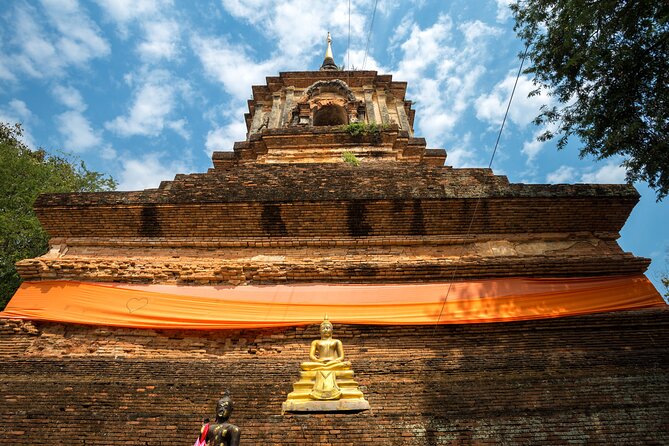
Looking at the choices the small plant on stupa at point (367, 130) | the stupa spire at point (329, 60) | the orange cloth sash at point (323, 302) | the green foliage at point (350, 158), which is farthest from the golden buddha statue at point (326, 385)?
the stupa spire at point (329, 60)

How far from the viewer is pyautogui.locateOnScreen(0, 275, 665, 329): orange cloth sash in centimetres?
573

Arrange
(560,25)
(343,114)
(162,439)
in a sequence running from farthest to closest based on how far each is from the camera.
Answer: (343,114), (560,25), (162,439)

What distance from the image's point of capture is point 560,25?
23.7 ft

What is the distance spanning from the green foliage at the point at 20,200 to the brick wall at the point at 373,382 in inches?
278

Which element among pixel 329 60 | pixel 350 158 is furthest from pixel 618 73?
pixel 329 60

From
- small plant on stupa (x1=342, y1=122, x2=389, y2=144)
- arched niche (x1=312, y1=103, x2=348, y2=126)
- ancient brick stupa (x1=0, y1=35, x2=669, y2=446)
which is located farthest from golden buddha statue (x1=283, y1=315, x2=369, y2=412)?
arched niche (x1=312, y1=103, x2=348, y2=126)

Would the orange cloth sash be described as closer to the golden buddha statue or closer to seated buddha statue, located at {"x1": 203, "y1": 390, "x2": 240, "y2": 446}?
the golden buddha statue

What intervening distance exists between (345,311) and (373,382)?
1.06 m

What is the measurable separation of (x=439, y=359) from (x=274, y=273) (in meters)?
2.62

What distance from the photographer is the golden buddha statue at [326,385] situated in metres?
4.36

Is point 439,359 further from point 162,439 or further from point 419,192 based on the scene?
point 162,439

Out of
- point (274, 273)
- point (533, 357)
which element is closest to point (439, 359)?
point (533, 357)

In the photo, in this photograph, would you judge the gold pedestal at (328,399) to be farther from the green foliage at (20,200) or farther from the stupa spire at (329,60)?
the stupa spire at (329,60)

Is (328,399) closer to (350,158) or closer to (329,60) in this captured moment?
(350,158)
